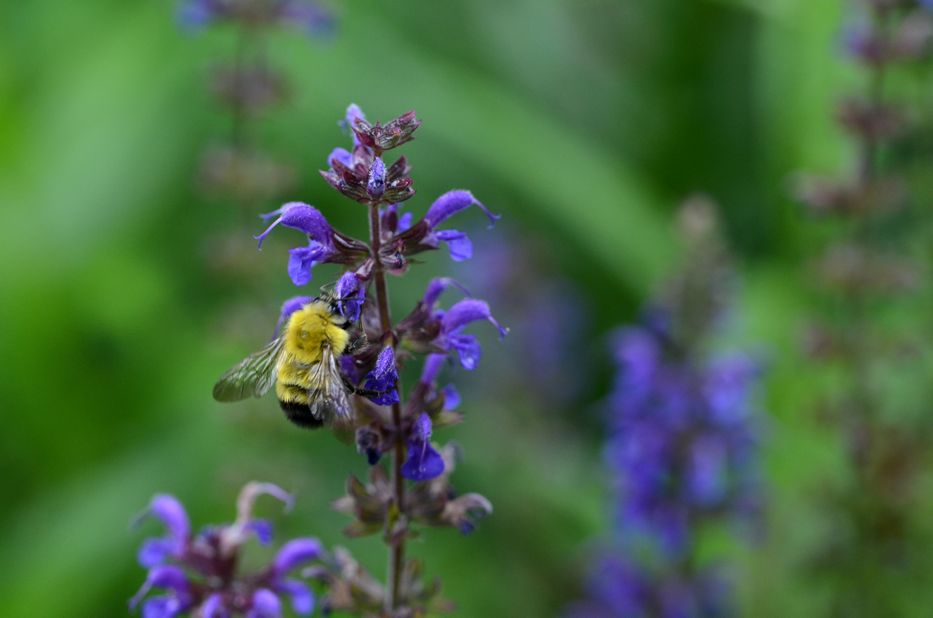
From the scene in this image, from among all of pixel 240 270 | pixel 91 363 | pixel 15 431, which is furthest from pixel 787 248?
pixel 15 431

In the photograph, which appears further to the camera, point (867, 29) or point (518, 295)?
point (518, 295)

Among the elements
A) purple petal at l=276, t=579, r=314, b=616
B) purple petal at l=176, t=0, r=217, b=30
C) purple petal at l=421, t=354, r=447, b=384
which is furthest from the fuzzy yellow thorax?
purple petal at l=176, t=0, r=217, b=30

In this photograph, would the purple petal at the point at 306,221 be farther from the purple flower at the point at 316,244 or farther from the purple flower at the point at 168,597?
the purple flower at the point at 168,597

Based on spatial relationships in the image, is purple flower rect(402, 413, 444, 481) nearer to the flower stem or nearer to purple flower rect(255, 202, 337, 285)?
the flower stem

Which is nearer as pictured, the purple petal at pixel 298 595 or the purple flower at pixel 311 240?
the purple flower at pixel 311 240

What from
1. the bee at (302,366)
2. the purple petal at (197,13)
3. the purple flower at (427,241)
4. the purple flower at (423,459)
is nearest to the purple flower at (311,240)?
the purple flower at (427,241)

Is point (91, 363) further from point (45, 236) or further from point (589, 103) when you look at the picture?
point (589, 103)
